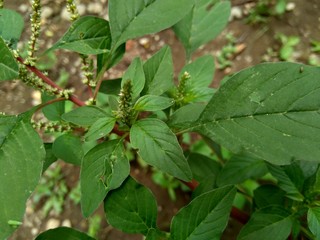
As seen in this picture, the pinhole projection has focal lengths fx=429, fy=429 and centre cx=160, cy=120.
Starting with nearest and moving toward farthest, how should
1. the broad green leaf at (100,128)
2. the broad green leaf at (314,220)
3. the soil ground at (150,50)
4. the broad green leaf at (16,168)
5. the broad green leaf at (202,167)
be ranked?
the broad green leaf at (16,168), the broad green leaf at (100,128), the broad green leaf at (314,220), the broad green leaf at (202,167), the soil ground at (150,50)

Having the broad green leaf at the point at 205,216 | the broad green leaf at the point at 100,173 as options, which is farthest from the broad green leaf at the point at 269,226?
the broad green leaf at the point at 100,173

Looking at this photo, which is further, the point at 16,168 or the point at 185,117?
the point at 185,117

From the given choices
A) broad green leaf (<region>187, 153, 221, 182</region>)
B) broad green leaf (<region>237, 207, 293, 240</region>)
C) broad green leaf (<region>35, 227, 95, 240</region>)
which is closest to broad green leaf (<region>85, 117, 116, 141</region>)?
broad green leaf (<region>35, 227, 95, 240</region>)

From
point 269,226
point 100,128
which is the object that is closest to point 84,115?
point 100,128

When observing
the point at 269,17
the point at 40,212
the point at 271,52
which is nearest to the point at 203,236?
the point at 40,212

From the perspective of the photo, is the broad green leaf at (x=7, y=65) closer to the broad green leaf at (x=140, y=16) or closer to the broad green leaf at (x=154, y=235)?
the broad green leaf at (x=140, y=16)

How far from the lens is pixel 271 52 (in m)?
2.47

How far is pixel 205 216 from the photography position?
40.8 inches

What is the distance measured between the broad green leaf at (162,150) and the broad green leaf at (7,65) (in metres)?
0.30

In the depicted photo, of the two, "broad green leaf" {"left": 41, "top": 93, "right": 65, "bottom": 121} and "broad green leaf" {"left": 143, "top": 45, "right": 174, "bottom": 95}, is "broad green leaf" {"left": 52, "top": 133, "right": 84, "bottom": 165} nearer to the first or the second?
"broad green leaf" {"left": 41, "top": 93, "right": 65, "bottom": 121}

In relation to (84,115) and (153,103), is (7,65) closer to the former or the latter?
(84,115)

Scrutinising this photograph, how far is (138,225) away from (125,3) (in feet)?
1.82

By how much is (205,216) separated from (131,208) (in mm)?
184

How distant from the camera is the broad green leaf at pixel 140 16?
101cm
